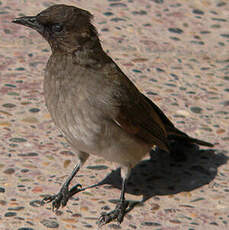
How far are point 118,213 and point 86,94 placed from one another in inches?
35.2

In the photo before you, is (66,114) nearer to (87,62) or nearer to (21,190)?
(87,62)

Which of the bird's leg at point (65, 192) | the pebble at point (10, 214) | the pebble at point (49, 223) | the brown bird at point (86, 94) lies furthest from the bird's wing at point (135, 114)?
the pebble at point (10, 214)

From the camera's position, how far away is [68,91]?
14.2ft

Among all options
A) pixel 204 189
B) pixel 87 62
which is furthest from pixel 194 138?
pixel 87 62

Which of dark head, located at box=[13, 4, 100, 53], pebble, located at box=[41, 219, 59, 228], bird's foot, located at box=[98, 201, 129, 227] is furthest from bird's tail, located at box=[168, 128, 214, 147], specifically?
pebble, located at box=[41, 219, 59, 228]

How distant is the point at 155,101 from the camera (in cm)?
596

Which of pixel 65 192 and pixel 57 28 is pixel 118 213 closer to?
pixel 65 192

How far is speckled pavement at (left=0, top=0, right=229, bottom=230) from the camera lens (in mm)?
4578

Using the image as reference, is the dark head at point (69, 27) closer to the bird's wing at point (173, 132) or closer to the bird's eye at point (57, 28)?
the bird's eye at point (57, 28)

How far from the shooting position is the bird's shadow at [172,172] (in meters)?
4.96

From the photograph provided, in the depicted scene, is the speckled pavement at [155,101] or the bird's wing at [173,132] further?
the bird's wing at [173,132]

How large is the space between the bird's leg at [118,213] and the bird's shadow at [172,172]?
0.11 metres

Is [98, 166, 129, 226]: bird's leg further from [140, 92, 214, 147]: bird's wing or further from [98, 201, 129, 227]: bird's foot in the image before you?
[140, 92, 214, 147]: bird's wing

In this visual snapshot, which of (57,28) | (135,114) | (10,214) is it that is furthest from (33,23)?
(10,214)
